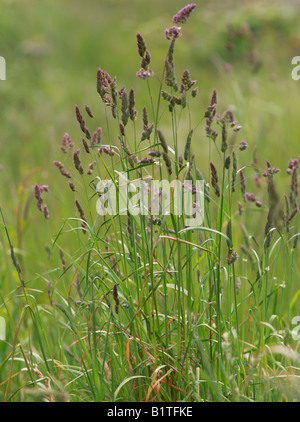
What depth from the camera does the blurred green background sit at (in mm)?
3539

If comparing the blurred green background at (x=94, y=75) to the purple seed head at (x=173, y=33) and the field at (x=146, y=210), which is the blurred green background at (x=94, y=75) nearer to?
the field at (x=146, y=210)

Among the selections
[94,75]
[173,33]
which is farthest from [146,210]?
[94,75]

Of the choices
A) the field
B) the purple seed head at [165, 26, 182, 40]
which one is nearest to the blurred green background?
the field

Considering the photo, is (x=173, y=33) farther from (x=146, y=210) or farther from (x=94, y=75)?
(x=94, y=75)

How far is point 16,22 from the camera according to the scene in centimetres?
Result: 951

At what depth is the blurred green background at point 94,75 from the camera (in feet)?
11.6

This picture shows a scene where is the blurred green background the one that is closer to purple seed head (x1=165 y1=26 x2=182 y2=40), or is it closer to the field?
the field

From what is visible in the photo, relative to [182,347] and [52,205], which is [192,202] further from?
[52,205]

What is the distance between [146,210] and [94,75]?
23.6ft

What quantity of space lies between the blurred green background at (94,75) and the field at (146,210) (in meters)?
0.03

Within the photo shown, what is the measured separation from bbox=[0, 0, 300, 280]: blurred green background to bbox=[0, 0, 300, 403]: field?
3 cm

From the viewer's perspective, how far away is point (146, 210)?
1.44 meters

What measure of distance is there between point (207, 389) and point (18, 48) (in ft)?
24.8
